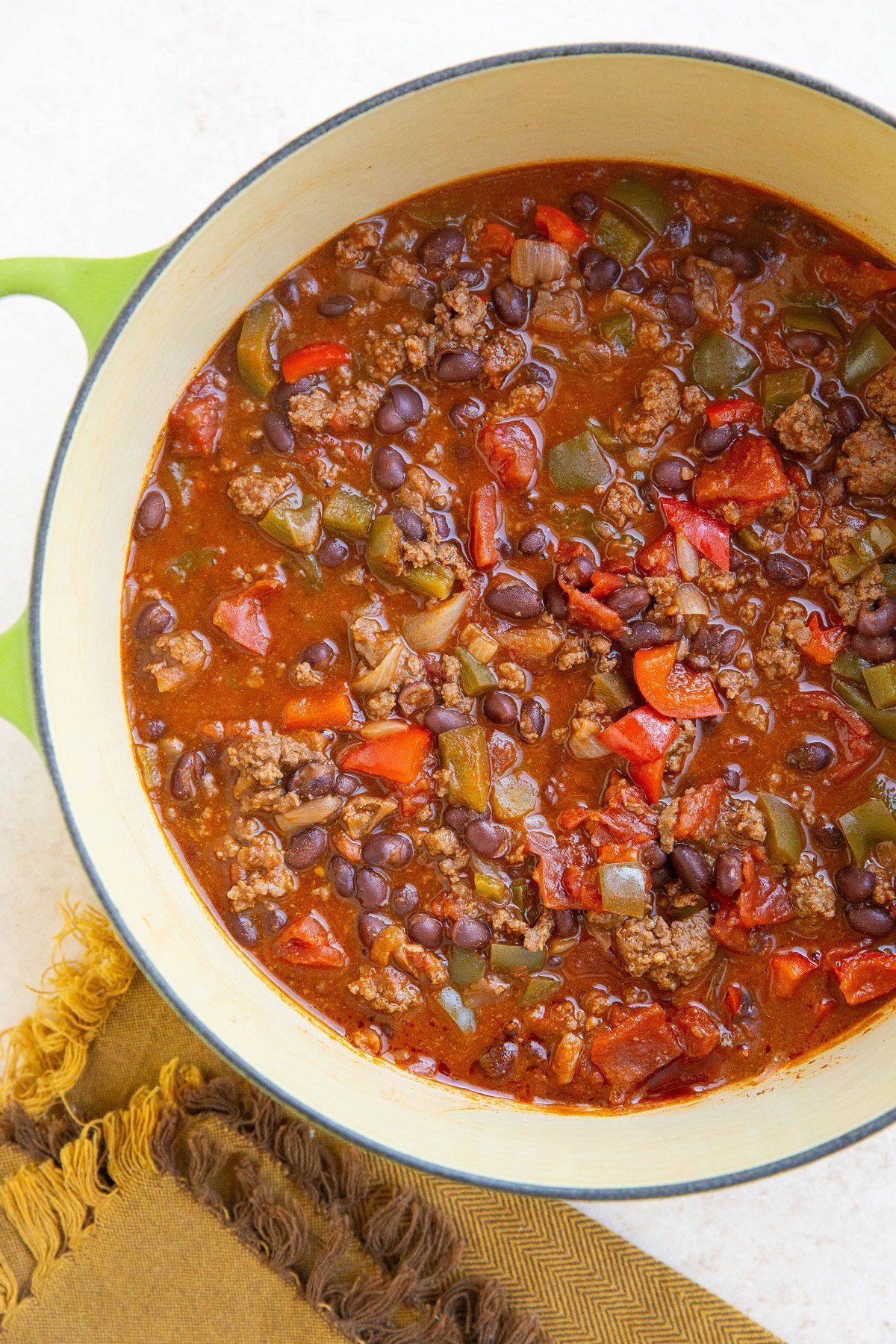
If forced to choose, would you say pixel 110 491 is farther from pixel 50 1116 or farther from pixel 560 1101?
pixel 560 1101

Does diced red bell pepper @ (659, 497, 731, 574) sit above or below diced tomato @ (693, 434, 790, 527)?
below

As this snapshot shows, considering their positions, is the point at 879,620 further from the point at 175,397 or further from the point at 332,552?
the point at 175,397

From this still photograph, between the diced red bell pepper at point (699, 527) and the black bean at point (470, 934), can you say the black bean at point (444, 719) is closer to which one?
the black bean at point (470, 934)

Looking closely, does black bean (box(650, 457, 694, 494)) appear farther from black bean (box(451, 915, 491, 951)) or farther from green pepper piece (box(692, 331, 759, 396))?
black bean (box(451, 915, 491, 951))

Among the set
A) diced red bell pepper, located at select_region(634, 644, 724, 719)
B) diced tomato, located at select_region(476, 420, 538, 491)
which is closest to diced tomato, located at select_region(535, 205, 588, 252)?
diced tomato, located at select_region(476, 420, 538, 491)

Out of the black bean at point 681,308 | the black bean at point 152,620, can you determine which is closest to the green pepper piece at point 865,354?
the black bean at point 681,308

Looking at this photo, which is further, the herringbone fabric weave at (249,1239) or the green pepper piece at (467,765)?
the herringbone fabric weave at (249,1239)
